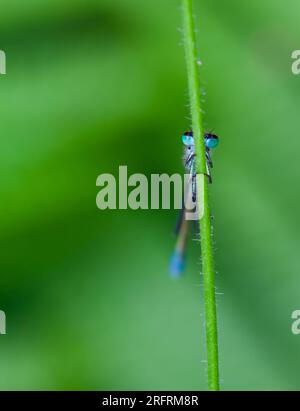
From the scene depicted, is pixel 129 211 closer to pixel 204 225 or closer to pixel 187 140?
pixel 187 140

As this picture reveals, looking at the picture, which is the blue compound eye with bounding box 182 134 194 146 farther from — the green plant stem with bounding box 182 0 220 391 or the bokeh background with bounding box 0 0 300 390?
the bokeh background with bounding box 0 0 300 390

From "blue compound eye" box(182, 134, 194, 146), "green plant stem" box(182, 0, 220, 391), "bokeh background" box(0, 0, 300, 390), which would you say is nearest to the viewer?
"green plant stem" box(182, 0, 220, 391)

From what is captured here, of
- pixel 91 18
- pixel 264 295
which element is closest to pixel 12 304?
pixel 264 295

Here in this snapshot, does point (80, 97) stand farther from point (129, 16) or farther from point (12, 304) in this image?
point (12, 304)

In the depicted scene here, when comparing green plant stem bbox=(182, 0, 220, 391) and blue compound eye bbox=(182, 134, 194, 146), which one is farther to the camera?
blue compound eye bbox=(182, 134, 194, 146)

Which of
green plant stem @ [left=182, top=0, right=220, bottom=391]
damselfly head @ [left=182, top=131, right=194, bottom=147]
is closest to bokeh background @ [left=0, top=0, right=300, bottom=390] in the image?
damselfly head @ [left=182, top=131, right=194, bottom=147]

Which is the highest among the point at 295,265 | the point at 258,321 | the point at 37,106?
the point at 37,106

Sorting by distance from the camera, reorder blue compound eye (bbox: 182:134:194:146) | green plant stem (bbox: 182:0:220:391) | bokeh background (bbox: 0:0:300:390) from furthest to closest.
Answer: bokeh background (bbox: 0:0:300:390), blue compound eye (bbox: 182:134:194:146), green plant stem (bbox: 182:0:220:391)
